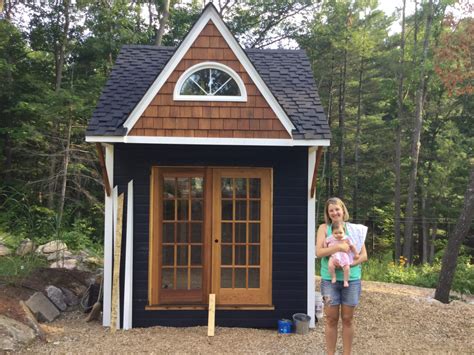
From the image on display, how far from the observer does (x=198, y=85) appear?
17.0 feet

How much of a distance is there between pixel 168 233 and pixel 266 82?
243cm

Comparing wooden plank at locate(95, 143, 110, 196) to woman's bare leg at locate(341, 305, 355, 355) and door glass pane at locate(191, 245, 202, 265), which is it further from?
woman's bare leg at locate(341, 305, 355, 355)

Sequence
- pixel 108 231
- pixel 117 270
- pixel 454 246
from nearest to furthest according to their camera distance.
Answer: pixel 117 270
pixel 108 231
pixel 454 246

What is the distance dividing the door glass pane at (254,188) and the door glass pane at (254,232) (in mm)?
376

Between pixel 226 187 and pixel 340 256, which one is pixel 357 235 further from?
pixel 226 187

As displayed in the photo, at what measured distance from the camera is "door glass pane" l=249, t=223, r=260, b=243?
5.43 metres

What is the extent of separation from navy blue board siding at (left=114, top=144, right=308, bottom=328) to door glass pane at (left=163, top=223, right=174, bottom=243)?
250mm

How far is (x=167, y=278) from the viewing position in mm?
5426

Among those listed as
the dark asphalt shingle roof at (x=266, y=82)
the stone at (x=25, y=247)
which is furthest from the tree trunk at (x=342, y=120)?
the stone at (x=25, y=247)

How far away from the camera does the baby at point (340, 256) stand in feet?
11.6

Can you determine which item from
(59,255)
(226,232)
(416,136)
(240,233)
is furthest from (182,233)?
(416,136)

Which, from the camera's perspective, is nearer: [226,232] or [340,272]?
[340,272]

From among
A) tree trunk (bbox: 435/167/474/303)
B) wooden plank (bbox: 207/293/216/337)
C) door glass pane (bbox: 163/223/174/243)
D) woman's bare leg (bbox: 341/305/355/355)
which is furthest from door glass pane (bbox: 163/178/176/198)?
tree trunk (bbox: 435/167/474/303)

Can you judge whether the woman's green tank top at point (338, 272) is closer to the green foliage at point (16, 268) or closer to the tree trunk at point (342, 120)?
the green foliage at point (16, 268)
